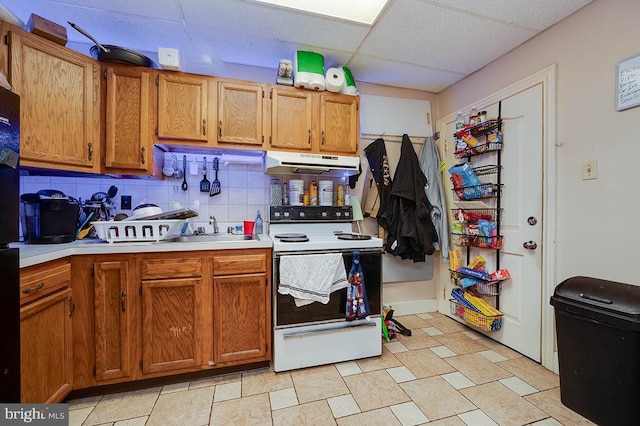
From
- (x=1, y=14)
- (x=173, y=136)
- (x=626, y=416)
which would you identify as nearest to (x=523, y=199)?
(x=626, y=416)

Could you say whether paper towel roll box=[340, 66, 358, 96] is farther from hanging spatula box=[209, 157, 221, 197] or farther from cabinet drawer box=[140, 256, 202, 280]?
cabinet drawer box=[140, 256, 202, 280]

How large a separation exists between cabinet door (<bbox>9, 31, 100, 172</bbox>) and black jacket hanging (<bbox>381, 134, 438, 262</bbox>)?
237 cm

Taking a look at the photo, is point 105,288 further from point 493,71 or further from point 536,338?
point 493,71

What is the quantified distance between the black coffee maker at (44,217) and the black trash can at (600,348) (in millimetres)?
2863

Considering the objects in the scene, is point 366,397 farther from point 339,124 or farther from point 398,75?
point 398,75

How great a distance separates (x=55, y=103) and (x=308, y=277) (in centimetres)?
187

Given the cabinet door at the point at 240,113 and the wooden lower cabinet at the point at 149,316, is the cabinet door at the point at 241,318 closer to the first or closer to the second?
the wooden lower cabinet at the point at 149,316

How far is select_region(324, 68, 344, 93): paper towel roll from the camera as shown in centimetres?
219

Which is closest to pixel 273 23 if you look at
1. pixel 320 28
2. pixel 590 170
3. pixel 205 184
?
pixel 320 28

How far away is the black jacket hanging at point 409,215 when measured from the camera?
2.52 m

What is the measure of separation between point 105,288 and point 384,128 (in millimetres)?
2597

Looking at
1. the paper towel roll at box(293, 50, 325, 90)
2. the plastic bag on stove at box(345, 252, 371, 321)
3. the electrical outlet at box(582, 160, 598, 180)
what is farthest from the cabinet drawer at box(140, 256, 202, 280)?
the electrical outlet at box(582, 160, 598, 180)

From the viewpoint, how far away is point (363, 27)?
6.14 feet

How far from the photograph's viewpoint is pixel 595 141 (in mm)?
1588
